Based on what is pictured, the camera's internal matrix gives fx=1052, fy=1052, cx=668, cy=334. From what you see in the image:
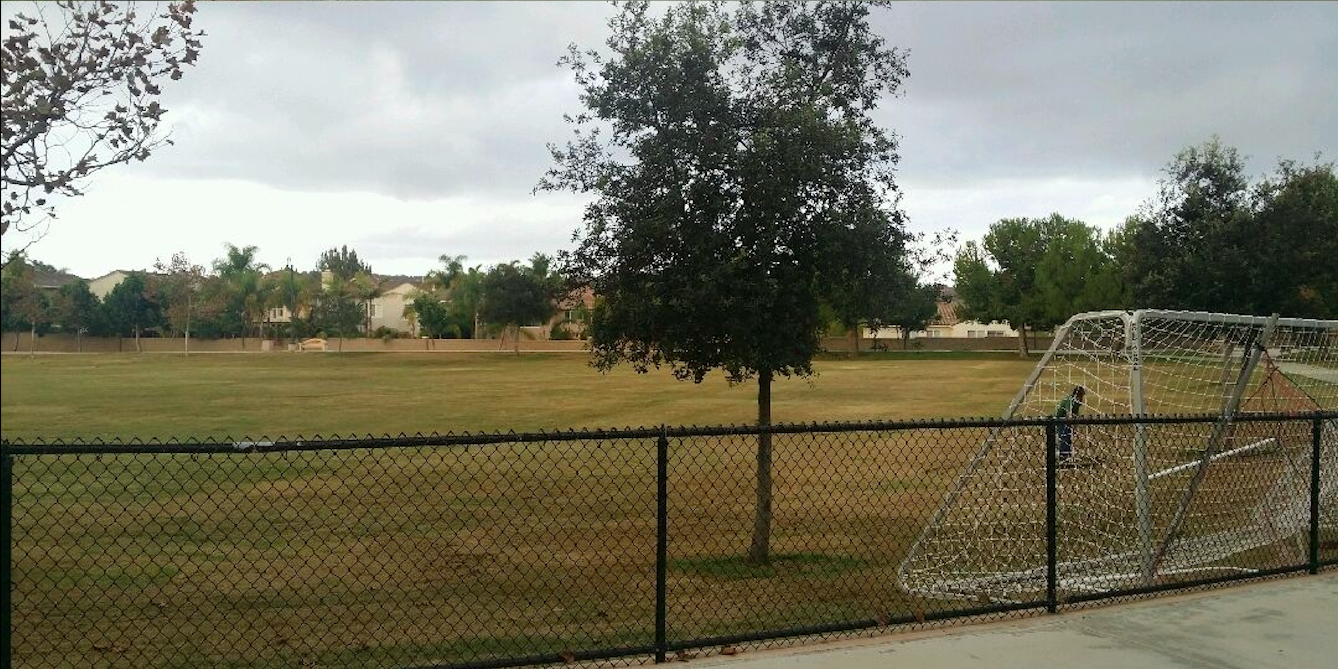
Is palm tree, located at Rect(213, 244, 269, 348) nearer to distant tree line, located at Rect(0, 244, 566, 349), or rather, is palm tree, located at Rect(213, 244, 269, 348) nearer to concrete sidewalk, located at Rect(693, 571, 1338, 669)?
distant tree line, located at Rect(0, 244, 566, 349)

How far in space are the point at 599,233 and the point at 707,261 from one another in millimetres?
1178

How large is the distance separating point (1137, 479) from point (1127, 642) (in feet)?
6.58

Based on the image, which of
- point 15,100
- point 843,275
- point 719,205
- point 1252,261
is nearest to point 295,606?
point 15,100

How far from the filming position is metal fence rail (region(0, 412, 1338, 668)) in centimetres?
588

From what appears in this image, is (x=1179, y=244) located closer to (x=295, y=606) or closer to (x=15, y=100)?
(x=295, y=606)

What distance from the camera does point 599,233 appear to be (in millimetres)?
9719

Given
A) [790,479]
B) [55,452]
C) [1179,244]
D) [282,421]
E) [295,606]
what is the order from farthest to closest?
[282,421], [1179,244], [790,479], [295,606], [55,452]

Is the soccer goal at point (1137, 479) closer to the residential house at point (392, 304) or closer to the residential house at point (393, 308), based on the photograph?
the residential house at point (392, 304)

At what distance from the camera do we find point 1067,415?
1121 centimetres

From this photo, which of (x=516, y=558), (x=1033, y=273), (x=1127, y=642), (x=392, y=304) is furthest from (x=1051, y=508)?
(x=392, y=304)

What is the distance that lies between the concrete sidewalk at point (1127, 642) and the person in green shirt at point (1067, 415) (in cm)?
212

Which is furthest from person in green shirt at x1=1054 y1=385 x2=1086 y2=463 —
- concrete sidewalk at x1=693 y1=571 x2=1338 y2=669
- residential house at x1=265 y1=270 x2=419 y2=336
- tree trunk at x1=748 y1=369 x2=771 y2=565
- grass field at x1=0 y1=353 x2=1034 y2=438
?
residential house at x1=265 y1=270 x2=419 y2=336

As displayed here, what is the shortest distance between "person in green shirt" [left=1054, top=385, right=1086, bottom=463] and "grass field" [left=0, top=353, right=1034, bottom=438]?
931 centimetres

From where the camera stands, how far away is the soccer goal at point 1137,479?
7402 millimetres
